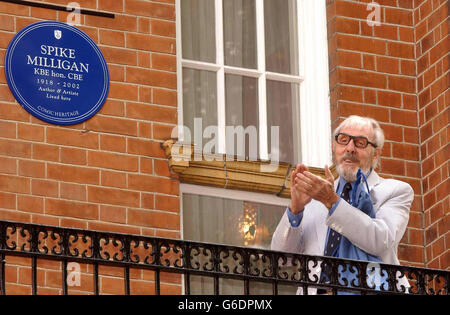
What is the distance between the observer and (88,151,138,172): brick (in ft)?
43.5

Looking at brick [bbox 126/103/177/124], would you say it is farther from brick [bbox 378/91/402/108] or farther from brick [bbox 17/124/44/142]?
brick [bbox 378/91/402/108]

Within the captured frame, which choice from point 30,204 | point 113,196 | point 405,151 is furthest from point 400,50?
point 30,204

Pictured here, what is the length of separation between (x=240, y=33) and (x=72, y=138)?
191 centimetres

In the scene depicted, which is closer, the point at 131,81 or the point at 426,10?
the point at 131,81

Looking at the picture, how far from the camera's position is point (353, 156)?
36.4ft

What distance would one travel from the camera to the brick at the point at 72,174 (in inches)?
515

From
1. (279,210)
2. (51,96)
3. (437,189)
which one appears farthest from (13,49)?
(437,189)

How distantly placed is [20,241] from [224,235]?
73.6 inches

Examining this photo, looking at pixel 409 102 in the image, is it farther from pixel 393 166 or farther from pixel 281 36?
pixel 281 36

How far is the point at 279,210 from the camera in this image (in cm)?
1410

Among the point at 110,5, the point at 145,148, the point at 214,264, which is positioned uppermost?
the point at 110,5

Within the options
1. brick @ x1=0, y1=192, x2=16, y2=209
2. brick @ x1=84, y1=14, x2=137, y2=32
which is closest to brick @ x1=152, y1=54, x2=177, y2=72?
brick @ x1=84, y1=14, x2=137, y2=32

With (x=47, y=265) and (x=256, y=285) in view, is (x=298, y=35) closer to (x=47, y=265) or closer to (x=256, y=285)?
(x=256, y=285)
